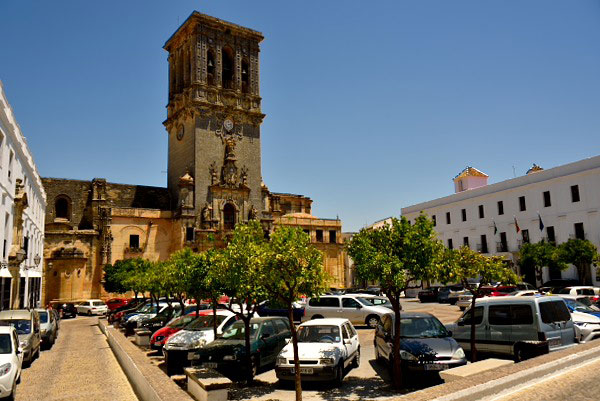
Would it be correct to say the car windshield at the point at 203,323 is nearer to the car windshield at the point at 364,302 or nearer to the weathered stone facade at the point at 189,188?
the car windshield at the point at 364,302

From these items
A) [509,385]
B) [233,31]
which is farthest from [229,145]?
[509,385]

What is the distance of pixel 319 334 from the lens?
11688mm

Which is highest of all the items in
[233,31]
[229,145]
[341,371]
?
[233,31]

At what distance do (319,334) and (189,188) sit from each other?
39.2 meters

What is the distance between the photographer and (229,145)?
168 feet

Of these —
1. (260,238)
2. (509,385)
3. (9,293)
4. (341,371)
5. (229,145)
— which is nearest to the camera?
(509,385)

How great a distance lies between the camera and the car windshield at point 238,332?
12300mm

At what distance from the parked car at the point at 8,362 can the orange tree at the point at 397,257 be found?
757cm

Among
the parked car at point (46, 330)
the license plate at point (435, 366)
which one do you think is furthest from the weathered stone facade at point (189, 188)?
the license plate at point (435, 366)

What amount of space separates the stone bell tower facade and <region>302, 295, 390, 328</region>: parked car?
1118 inches

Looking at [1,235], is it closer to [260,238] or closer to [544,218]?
[260,238]

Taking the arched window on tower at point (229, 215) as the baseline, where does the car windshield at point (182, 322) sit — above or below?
below

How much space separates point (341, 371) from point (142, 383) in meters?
4.27

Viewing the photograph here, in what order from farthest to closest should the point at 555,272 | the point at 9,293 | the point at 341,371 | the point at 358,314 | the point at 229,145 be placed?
the point at 229,145
the point at 555,272
the point at 9,293
the point at 358,314
the point at 341,371
